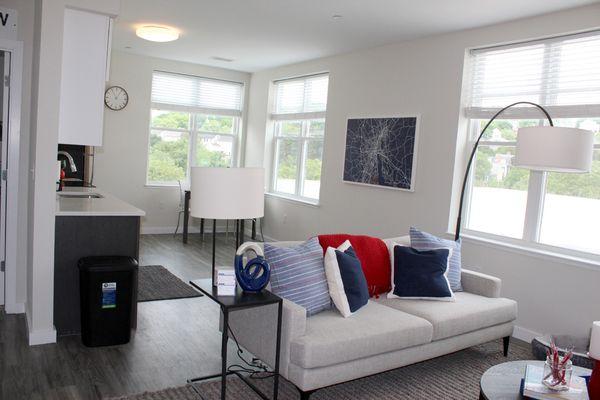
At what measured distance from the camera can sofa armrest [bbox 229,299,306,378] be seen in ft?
8.71

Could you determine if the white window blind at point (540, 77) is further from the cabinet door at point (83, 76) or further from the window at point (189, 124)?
the window at point (189, 124)

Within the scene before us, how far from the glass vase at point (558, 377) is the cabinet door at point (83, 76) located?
3074mm

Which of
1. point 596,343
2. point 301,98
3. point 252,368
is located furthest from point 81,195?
point 596,343

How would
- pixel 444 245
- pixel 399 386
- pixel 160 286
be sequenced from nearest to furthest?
pixel 399 386, pixel 444 245, pixel 160 286

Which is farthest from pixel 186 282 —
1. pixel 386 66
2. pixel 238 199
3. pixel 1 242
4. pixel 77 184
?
pixel 386 66

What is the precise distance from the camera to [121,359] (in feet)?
10.5

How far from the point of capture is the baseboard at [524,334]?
417cm

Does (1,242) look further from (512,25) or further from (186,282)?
(512,25)

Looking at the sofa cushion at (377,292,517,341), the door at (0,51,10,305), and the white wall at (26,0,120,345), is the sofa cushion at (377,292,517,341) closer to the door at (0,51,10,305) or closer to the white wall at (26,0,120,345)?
the white wall at (26,0,120,345)

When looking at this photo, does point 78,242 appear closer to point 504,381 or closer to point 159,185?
point 504,381

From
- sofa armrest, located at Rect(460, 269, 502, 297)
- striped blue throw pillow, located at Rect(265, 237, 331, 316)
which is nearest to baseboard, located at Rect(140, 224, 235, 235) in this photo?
sofa armrest, located at Rect(460, 269, 502, 297)

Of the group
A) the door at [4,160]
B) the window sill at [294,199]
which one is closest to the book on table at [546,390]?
the door at [4,160]

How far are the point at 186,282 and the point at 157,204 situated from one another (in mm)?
3072

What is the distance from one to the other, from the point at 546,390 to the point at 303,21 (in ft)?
13.0
